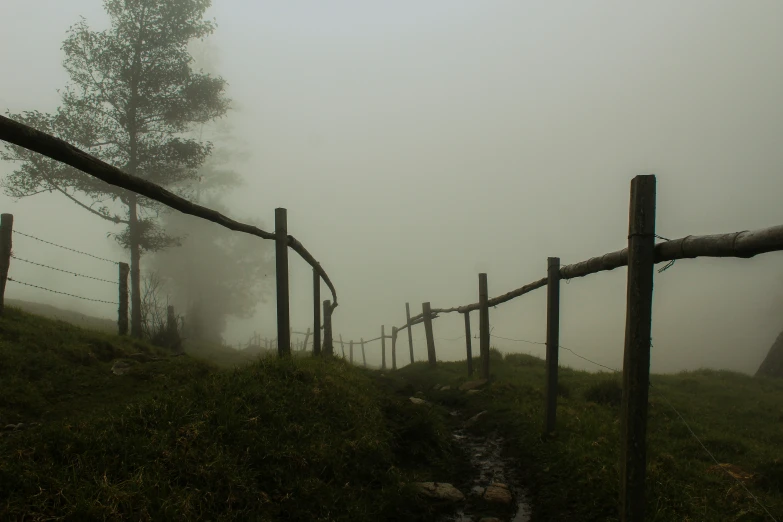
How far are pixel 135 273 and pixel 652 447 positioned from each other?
14431 millimetres

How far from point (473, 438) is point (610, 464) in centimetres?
241

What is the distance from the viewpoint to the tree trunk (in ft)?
43.5

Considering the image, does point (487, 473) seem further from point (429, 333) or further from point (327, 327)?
point (429, 333)

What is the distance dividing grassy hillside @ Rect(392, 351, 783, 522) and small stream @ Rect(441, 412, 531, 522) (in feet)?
0.47

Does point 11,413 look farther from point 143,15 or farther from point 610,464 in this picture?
point 143,15

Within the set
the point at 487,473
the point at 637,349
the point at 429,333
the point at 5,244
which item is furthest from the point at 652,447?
the point at 5,244

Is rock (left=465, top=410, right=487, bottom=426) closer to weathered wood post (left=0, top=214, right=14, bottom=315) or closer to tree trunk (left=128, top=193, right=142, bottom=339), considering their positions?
weathered wood post (left=0, top=214, right=14, bottom=315)

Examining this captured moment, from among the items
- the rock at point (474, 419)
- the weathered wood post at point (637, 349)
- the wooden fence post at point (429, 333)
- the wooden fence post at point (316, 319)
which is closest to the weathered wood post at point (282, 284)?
the wooden fence post at point (316, 319)

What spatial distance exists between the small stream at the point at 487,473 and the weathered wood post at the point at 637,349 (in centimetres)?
106

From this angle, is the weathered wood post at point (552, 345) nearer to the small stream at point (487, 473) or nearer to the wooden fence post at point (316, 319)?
the small stream at point (487, 473)

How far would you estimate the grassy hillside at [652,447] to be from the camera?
406 cm

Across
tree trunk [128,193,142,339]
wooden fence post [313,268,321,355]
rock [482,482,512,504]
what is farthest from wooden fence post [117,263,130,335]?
rock [482,482,512,504]

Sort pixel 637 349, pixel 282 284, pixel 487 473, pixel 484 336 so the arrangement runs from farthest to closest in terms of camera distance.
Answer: pixel 484 336
pixel 282 284
pixel 487 473
pixel 637 349

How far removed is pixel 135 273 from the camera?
1462cm
